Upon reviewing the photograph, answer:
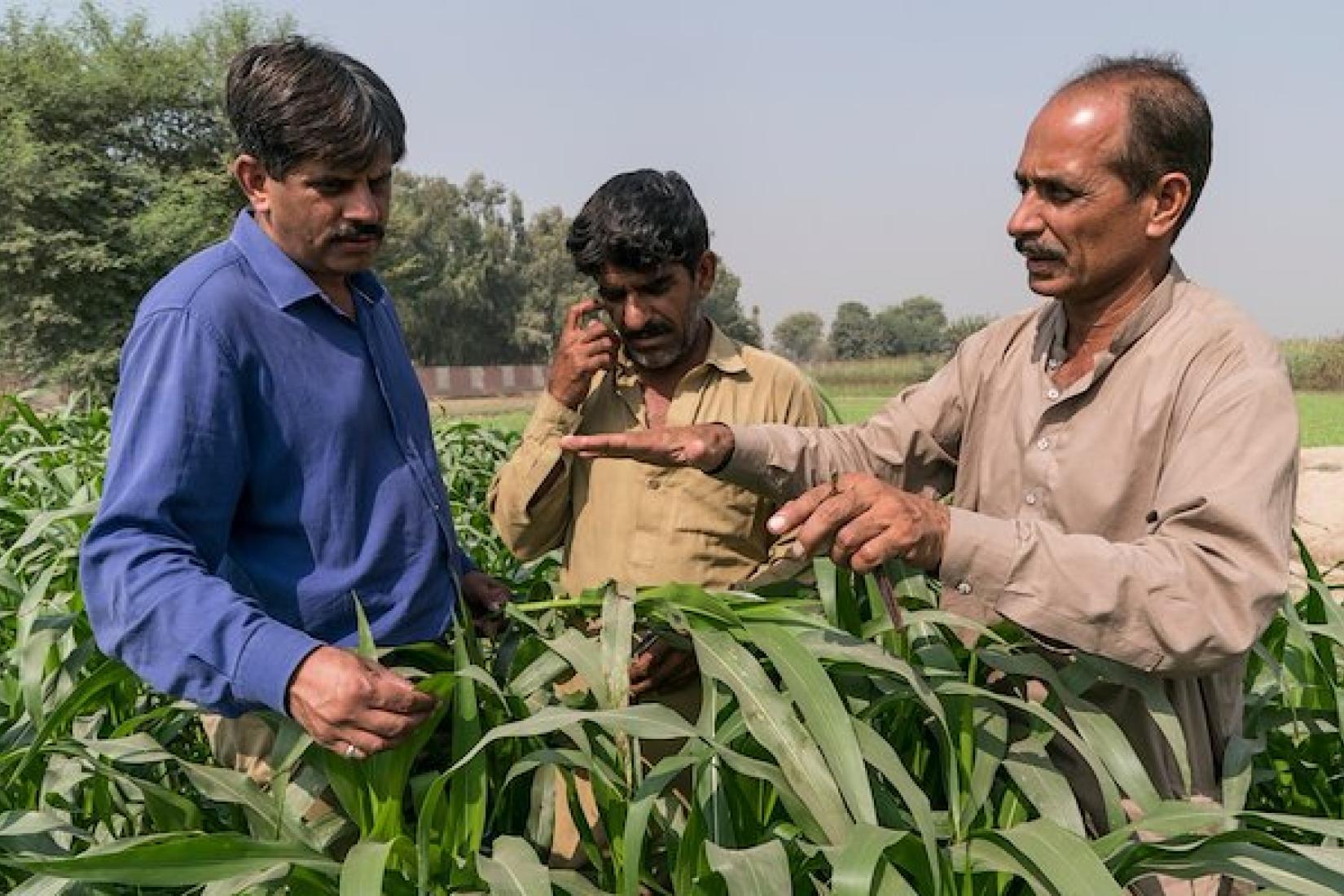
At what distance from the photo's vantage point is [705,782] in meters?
1.37

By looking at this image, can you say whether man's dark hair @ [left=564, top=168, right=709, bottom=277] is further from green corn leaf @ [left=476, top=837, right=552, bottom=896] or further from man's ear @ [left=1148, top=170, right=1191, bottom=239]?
green corn leaf @ [left=476, top=837, right=552, bottom=896]

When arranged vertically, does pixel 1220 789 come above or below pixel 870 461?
below

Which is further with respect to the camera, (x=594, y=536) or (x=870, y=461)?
(x=594, y=536)

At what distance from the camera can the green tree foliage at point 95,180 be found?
28.8 metres

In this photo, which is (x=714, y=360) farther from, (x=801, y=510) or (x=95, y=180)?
(x=95, y=180)

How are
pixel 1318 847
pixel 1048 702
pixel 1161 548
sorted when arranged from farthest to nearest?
1. pixel 1048 702
2. pixel 1161 548
3. pixel 1318 847

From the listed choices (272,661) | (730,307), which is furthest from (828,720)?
(730,307)

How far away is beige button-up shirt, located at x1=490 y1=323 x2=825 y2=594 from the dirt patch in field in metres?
5.83

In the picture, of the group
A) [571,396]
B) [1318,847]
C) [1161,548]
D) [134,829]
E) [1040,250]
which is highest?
[1040,250]

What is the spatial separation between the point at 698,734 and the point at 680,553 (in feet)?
2.97

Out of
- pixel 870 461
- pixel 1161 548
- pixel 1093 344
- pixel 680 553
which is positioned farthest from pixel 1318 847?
pixel 680 553

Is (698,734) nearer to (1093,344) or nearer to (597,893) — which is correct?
(597,893)

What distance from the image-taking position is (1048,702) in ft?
4.96

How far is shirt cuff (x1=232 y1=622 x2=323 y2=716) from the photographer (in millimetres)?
1339
